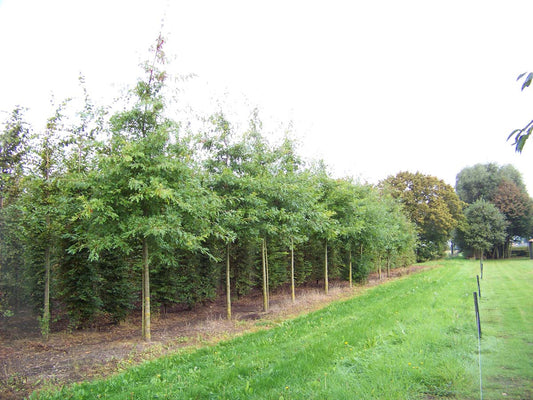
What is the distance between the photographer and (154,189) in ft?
22.5

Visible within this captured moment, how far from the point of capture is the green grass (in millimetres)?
4137

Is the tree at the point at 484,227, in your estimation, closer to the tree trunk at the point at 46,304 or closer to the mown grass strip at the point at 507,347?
the mown grass strip at the point at 507,347

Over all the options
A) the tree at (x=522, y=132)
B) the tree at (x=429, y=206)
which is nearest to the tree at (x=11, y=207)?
the tree at (x=522, y=132)

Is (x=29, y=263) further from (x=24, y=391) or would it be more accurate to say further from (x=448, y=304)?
(x=448, y=304)

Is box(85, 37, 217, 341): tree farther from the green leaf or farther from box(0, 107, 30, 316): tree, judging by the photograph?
the green leaf

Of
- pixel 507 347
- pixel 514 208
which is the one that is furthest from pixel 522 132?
pixel 514 208

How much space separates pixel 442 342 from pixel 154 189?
627 cm

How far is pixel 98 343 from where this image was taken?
7906 millimetres

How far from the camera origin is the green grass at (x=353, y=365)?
163 inches

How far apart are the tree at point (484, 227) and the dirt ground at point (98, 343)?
1503 inches

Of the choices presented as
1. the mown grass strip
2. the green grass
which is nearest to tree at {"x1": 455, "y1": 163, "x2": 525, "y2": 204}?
the mown grass strip

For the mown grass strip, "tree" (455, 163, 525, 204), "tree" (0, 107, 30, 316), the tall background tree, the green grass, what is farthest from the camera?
"tree" (455, 163, 525, 204)

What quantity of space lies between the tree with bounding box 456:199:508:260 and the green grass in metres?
39.4

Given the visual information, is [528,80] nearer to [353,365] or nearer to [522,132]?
[522,132]
